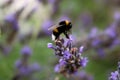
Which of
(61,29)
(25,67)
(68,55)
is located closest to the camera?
(68,55)

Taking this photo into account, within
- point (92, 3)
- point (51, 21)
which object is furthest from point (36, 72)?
point (92, 3)

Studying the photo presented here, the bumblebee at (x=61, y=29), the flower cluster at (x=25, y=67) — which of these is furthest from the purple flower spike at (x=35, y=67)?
the bumblebee at (x=61, y=29)

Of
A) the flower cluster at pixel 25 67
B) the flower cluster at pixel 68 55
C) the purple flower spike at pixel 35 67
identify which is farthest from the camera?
the purple flower spike at pixel 35 67

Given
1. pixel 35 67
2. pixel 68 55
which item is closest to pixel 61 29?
pixel 68 55

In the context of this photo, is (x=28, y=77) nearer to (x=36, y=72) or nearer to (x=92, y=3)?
(x=36, y=72)

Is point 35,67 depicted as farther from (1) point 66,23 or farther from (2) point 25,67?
(1) point 66,23

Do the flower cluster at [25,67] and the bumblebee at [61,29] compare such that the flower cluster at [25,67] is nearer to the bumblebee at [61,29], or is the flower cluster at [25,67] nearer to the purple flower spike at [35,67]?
the purple flower spike at [35,67]
